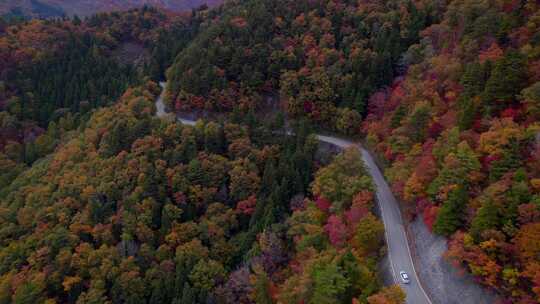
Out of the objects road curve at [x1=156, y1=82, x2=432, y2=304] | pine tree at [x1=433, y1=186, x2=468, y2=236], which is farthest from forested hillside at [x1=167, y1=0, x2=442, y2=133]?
pine tree at [x1=433, y1=186, x2=468, y2=236]

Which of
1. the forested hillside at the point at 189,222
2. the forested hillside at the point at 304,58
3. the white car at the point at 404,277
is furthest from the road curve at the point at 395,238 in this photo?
the forested hillside at the point at 304,58

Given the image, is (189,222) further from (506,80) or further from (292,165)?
(506,80)

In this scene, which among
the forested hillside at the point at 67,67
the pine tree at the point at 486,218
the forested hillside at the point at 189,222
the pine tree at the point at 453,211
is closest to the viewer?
the pine tree at the point at 486,218

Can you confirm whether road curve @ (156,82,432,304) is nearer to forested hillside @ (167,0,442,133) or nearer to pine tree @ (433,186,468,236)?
pine tree @ (433,186,468,236)

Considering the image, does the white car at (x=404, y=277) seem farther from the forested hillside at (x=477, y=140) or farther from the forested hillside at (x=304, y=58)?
the forested hillside at (x=304, y=58)

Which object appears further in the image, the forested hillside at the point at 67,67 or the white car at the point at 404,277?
the forested hillside at the point at 67,67
